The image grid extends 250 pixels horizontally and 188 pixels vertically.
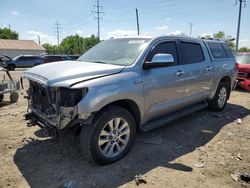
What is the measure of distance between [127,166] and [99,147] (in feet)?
1.74

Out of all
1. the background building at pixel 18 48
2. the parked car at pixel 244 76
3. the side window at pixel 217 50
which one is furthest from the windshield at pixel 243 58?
the background building at pixel 18 48

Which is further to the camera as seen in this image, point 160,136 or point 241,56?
point 241,56

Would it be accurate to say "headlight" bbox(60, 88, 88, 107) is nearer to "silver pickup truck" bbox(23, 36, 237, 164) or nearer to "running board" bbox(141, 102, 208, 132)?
"silver pickup truck" bbox(23, 36, 237, 164)

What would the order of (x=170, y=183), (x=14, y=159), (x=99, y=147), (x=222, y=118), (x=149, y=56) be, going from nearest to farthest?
(x=170, y=183) < (x=99, y=147) < (x=14, y=159) < (x=149, y=56) < (x=222, y=118)

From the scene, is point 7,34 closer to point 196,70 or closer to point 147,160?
point 196,70

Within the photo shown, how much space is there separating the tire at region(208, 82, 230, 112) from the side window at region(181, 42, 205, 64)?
1251 mm

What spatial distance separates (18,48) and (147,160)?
53939mm

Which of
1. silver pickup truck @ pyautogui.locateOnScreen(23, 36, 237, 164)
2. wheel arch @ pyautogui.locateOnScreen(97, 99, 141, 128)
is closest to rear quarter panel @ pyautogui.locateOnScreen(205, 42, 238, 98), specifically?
silver pickup truck @ pyautogui.locateOnScreen(23, 36, 237, 164)

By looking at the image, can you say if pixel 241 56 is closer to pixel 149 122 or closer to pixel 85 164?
pixel 149 122

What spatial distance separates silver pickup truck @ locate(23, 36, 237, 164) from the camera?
3.41 metres

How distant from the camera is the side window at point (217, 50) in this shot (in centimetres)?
629

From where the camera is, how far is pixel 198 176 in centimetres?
355

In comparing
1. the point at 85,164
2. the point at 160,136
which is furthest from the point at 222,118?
the point at 85,164

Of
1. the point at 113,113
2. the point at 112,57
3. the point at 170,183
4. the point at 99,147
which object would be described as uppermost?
the point at 112,57
